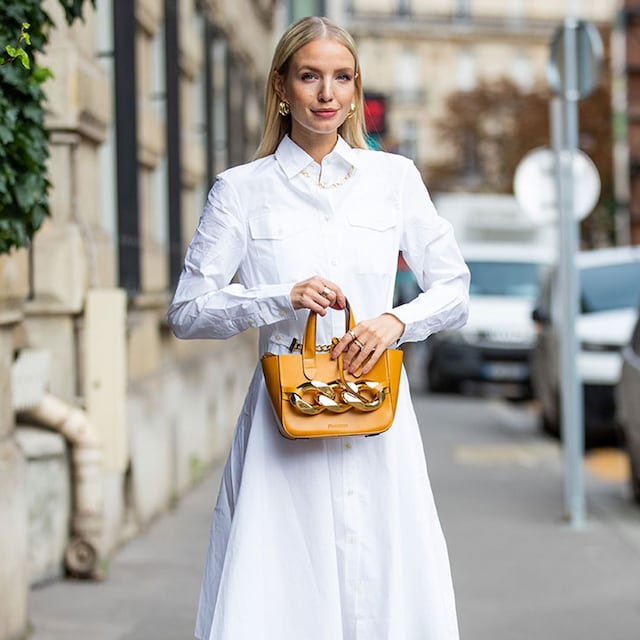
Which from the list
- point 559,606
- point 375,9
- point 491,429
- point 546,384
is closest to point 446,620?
point 559,606

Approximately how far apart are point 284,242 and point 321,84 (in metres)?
0.36

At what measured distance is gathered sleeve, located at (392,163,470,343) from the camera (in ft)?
13.2

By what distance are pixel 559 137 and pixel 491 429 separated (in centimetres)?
789

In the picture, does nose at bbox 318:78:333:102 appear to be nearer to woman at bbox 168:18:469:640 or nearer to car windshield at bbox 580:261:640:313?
woman at bbox 168:18:469:640

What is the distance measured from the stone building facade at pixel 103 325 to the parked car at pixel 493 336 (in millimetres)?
9381

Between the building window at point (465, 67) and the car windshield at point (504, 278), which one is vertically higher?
the building window at point (465, 67)

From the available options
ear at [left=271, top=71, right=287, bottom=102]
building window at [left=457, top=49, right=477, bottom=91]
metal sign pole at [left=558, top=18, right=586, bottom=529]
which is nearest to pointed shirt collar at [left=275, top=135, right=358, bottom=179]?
ear at [left=271, top=71, right=287, bottom=102]

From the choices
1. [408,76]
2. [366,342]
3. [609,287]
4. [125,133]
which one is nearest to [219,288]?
[366,342]

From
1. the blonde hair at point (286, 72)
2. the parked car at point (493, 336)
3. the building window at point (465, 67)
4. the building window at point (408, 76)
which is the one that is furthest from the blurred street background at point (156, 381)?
the building window at point (465, 67)

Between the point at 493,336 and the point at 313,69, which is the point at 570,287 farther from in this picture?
the point at 493,336

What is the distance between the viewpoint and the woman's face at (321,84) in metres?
3.96

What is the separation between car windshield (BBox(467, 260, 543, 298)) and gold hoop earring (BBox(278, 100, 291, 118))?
1986 cm

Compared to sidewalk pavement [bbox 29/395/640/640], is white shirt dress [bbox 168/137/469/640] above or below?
above

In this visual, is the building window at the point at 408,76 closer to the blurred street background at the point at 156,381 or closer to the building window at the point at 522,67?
the building window at the point at 522,67
